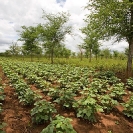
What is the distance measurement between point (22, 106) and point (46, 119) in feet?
6.75

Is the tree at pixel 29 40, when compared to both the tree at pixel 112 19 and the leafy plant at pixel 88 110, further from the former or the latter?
the leafy plant at pixel 88 110

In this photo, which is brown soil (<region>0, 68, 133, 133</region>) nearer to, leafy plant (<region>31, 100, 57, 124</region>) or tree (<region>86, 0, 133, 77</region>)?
leafy plant (<region>31, 100, 57, 124</region>)

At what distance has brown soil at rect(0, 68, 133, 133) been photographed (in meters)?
4.92

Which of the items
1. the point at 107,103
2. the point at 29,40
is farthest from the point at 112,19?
the point at 29,40

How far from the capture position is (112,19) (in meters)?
11.0

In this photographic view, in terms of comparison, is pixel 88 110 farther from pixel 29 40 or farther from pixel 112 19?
Result: pixel 29 40

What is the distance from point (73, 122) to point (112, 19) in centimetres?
799

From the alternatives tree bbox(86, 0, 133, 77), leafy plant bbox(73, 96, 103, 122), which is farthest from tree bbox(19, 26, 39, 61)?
leafy plant bbox(73, 96, 103, 122)

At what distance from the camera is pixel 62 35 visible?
2564 centimetres

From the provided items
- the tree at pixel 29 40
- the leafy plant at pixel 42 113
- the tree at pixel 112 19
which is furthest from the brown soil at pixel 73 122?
the tree at pixel 29 40

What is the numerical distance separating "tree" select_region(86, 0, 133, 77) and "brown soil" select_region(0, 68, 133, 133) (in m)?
6.56

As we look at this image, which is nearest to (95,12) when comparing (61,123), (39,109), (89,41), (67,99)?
(67,99)

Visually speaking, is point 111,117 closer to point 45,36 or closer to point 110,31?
point 110,31

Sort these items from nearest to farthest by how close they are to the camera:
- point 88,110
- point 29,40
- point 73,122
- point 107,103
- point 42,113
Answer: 1. point 42,113
2. point 88,110
3. point 73,122
4. point 107,103
5. point 29,40
